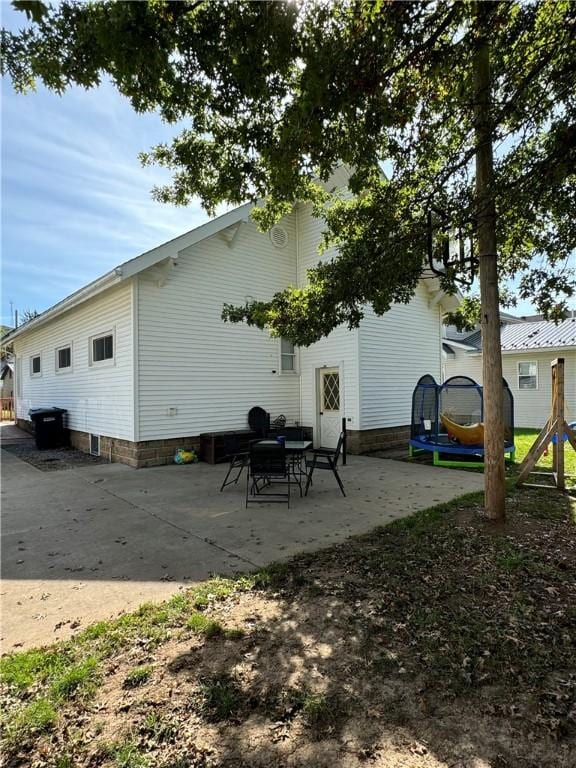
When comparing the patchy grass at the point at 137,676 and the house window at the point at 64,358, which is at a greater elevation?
the house window at the point at 64,358

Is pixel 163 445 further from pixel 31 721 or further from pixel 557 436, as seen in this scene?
pixel 557 436

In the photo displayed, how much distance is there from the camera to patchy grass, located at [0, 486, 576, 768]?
1.89 metres

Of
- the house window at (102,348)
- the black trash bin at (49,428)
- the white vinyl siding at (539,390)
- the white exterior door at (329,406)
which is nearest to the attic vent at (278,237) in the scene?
the white exterior door at (329,406)

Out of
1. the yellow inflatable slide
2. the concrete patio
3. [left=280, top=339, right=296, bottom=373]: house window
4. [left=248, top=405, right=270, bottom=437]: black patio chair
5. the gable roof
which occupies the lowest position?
the concrete patio

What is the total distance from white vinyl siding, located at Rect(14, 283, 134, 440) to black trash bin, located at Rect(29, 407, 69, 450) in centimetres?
33

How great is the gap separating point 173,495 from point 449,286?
5410mm

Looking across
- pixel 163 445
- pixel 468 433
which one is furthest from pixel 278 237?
pixel 468 433

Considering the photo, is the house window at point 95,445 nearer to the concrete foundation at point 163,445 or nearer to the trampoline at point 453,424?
the concrete foundation at point 163,445

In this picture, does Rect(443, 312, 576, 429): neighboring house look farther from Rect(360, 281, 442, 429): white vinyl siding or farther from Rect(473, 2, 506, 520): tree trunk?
Rect(473, 2, 506, 520): tree trunk

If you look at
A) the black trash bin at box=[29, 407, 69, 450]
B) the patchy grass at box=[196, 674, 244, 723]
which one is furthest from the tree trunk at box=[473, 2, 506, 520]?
the black trash bin at box=[29, 407, 69, 450]

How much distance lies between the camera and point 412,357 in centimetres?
1274

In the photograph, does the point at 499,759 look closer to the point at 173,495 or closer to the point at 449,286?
the point at 449,286

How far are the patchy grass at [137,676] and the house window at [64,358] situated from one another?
1232 cm

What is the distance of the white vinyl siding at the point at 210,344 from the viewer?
931 cm
